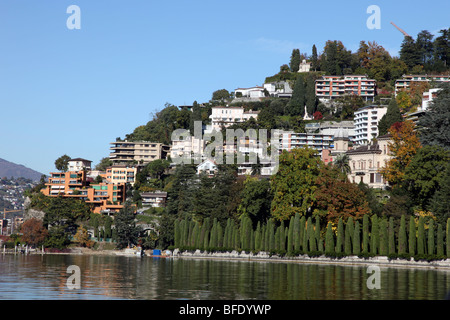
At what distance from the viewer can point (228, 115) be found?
578 feet

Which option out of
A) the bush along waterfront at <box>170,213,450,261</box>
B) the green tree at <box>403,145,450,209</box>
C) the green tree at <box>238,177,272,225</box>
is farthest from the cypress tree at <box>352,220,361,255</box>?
the green tree at <box>238,177,272,225</box>

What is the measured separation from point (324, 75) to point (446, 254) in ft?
378

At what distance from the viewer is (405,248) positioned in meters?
78.4

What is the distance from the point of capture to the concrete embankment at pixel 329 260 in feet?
249

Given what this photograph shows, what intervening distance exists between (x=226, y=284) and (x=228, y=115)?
125 m

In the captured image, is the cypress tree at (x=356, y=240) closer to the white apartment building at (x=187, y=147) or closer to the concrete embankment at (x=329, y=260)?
the concrete embankment at (x=329, y=260)

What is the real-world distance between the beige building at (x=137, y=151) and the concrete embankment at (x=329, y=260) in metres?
71.3

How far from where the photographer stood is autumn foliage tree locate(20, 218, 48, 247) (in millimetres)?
125188

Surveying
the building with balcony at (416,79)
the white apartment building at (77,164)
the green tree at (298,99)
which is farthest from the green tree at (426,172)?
the white apartment building at (77,164)

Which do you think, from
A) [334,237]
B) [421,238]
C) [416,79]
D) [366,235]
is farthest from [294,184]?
[416,79]

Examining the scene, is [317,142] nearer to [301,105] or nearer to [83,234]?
[301,105]

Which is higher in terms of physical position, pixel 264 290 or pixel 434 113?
pixel 434 113
